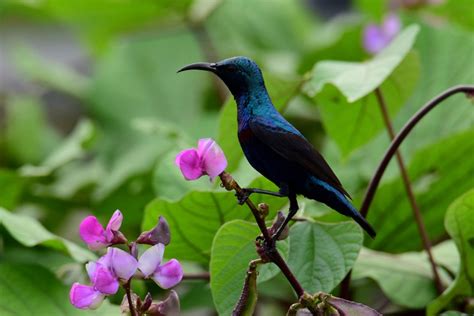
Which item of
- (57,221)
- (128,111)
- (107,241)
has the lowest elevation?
(57,221)

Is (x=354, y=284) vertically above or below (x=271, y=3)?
below

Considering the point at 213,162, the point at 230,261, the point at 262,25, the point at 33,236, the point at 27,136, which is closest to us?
the point at 213,162

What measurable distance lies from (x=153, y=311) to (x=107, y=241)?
0.05 meters

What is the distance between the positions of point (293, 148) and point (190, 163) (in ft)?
0.24

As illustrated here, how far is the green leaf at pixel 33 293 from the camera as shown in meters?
0.72

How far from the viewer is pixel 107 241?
1.82 ft

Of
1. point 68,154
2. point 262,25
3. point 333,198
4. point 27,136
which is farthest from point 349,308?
point 262,25

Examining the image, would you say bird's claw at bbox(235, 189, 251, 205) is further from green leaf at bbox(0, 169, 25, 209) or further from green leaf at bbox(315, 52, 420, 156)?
green leaf at bbox(0, 169, 25, 209)

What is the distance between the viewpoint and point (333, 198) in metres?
0.57

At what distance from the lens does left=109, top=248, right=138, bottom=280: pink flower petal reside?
A: 537 mm

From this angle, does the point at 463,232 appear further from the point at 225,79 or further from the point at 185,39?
the point at 185,39

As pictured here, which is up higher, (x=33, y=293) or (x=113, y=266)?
(x=113, y=266)

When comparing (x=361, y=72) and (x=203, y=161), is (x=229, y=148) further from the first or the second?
(x=203, y=161)

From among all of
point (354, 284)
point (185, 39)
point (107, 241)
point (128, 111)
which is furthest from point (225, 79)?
point (185, 39)
